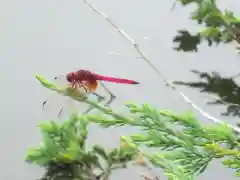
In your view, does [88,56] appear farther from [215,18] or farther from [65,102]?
[215,18]

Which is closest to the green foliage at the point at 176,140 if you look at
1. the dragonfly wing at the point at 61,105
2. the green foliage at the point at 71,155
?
the green foliage at the point at 71,155

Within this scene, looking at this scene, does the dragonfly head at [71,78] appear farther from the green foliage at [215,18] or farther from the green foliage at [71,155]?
the green foliage at [215,18]

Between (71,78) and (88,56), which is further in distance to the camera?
(88,56)

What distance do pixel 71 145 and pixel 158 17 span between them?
16.4 inches

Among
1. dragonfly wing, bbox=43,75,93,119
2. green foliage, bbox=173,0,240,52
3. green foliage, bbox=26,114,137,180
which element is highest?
dragonfly wing, bbox=43,75,93,119

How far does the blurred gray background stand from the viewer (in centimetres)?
68

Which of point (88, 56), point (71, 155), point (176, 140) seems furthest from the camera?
point (88, 56)

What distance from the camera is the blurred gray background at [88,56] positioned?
0.68 meters

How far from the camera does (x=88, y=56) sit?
2.50 feet

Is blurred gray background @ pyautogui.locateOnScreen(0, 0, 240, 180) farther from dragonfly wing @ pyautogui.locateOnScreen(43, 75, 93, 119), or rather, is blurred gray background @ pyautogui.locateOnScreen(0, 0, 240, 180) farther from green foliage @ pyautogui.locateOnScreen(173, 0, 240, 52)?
green foliage @ pyautogui.locateOnScreen(173, 0, 240, 52)

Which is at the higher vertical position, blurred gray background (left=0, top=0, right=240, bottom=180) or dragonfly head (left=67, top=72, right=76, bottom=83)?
blurred gray background (left=0, top=0, right=240, bottom=180)

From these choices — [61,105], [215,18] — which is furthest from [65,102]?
[215,18]

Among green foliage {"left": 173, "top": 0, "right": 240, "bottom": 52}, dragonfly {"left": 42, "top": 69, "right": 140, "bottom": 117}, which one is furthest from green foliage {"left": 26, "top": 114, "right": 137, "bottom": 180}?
green foliage {"left": 173, "top": 0, "right": 240, "bottom": 52}

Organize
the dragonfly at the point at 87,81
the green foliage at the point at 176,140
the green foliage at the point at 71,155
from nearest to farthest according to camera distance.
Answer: the green foliage at the point at 176,140 → the green foliage at the point at 71,155 → the dragonfly at the point at 87,81
